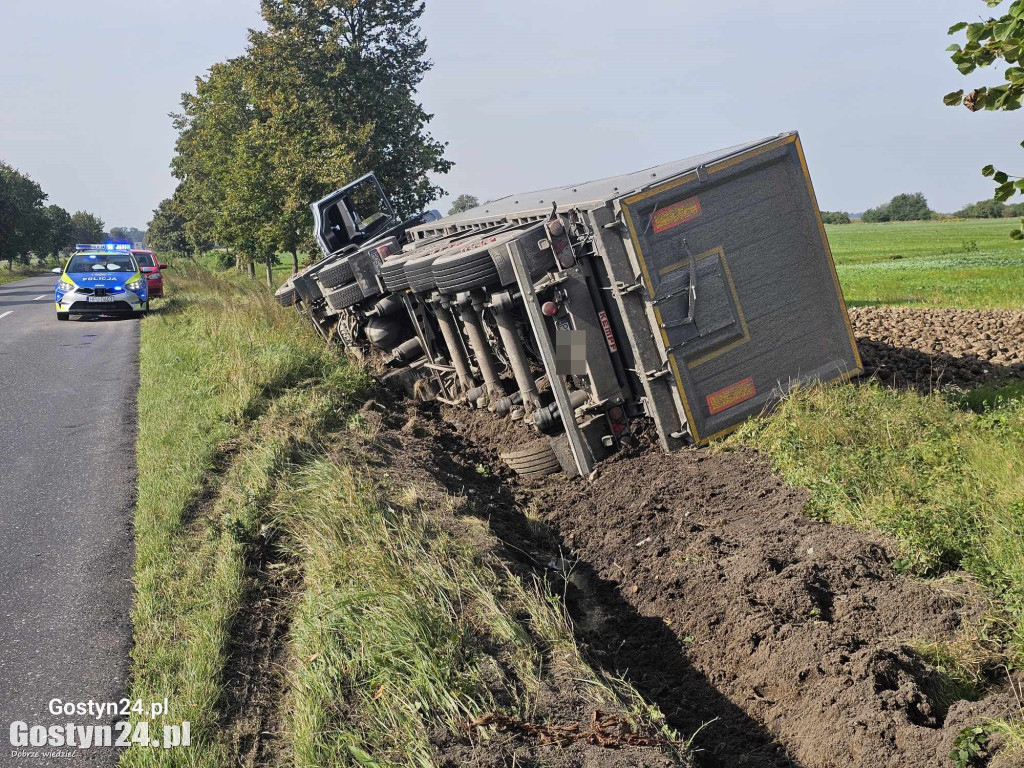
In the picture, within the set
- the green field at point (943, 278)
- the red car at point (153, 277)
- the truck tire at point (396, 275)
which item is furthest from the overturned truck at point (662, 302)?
the red car at point (153, 277)

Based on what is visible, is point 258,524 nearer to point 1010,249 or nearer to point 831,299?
point 831,299

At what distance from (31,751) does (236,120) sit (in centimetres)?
2619

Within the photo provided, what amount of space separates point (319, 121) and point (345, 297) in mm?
12657

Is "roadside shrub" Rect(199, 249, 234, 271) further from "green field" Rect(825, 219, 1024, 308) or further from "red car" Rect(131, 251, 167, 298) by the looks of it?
"green field" Rect(825, 219, 1024, 308)

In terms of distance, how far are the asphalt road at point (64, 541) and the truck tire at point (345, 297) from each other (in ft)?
8.18

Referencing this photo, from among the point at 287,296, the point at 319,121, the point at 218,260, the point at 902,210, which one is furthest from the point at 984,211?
the point at 287,296

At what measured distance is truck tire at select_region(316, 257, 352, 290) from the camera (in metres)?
10.8

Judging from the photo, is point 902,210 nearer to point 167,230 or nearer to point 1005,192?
point 167,230

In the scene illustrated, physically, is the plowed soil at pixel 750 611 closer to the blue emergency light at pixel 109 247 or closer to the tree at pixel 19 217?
the blue emergency light at pixel 109 247

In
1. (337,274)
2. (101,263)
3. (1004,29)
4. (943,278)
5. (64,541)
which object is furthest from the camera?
(943,278)

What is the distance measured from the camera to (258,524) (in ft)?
19.4

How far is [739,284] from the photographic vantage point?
7.09 meters

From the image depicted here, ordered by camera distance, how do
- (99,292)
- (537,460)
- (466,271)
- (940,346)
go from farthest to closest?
(99,292) → (940,346) → (537,460) → (466,271)

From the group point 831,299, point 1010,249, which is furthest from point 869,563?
point 1010,249
